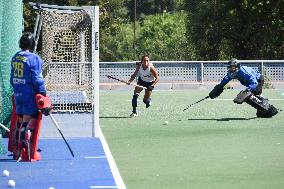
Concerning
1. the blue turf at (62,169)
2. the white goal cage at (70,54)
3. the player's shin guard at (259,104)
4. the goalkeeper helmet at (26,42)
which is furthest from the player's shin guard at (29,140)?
the player's shin guard at (259,104)

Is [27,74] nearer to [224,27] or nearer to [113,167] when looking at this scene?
[113,167]

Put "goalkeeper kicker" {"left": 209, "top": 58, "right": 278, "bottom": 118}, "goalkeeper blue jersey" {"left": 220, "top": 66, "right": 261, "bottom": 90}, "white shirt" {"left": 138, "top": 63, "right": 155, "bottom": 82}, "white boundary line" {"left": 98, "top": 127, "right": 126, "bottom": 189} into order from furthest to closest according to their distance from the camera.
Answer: "white shirt" {"left": 138, "top": 63, "right": 155, "bottom": 82} → "goalkeeper blue jersey" {"left": 220, "top": 66, "right": 261, "bottom": 90} → "goalkeeper kicker" {"left": 209, "top": 58, "right": 278, "bottom": 118} → "white boundary line" {"left": 98, "top": 127, "right": 126, "bottom": 189}

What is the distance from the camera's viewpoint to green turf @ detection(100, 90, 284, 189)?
12.0 metres

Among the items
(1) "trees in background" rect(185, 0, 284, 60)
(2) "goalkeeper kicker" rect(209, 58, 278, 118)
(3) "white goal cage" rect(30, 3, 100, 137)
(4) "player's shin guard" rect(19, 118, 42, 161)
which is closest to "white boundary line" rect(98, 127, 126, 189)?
(4) "player's shin guard" rect(19, 118, 42, 161)

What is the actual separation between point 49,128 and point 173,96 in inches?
432

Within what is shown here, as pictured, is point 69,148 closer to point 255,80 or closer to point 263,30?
point 255,80

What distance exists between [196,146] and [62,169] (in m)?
3.28

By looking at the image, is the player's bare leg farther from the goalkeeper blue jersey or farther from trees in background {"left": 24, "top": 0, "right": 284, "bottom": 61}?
trees in background {"left": 24, "top": 0, "right": 284, "bottom": 61}

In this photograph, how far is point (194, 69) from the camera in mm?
34219

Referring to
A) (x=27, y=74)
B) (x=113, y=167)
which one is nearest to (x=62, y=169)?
(x=113, y=167)

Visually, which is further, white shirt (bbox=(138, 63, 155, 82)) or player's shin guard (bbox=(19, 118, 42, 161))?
white shirt (bbox=(138, 63, 155, 82))

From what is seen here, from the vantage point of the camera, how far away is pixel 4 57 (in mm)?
15969

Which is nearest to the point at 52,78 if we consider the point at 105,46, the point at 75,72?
the point at 75,72

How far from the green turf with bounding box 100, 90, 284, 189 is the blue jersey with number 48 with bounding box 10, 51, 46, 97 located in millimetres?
1584
